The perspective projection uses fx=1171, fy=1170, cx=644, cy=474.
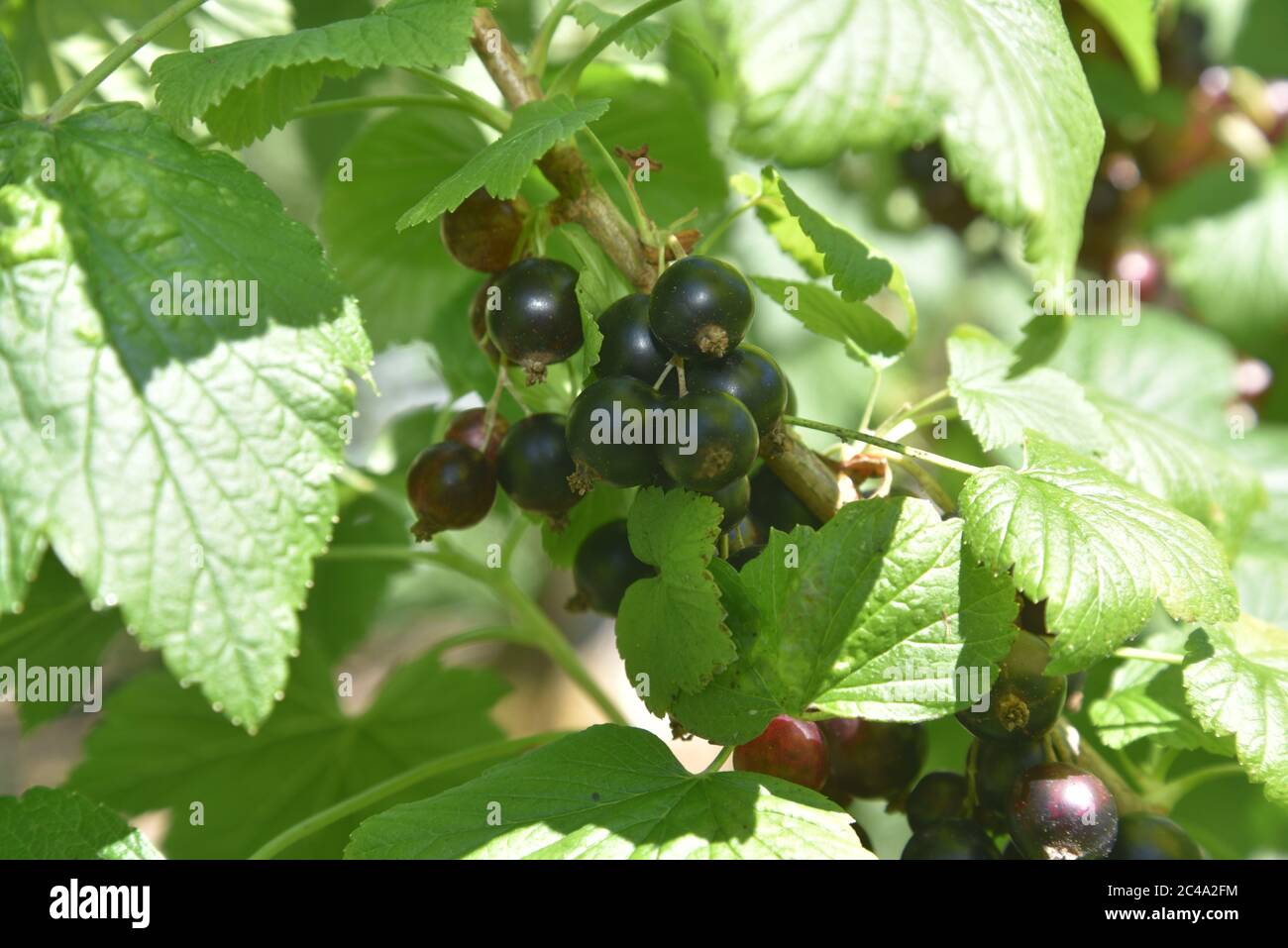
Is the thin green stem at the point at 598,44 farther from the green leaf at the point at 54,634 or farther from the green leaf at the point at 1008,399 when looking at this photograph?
the green leaf at the point at 54,634

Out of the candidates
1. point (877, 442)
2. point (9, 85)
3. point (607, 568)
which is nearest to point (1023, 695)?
point (877, 442)

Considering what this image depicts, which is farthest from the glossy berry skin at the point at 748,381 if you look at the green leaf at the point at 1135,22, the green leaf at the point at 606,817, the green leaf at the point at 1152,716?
the green leaf at the point at 1135,22

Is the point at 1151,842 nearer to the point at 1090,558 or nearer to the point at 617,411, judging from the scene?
the point at 1090,558

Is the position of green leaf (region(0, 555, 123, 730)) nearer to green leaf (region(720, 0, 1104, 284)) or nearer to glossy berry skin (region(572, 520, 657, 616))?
glossy berry skin (region(572, 520, 657, 616))

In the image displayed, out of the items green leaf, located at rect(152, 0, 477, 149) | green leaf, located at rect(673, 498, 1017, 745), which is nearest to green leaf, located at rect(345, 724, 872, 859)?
green leaf, located at rect(673, 498, 1017, 745)

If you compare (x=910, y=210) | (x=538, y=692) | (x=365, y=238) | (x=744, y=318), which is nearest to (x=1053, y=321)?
(x=744, y=318)

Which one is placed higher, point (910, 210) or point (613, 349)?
point (910, 210)

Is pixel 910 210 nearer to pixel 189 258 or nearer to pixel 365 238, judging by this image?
pixel 365 238
